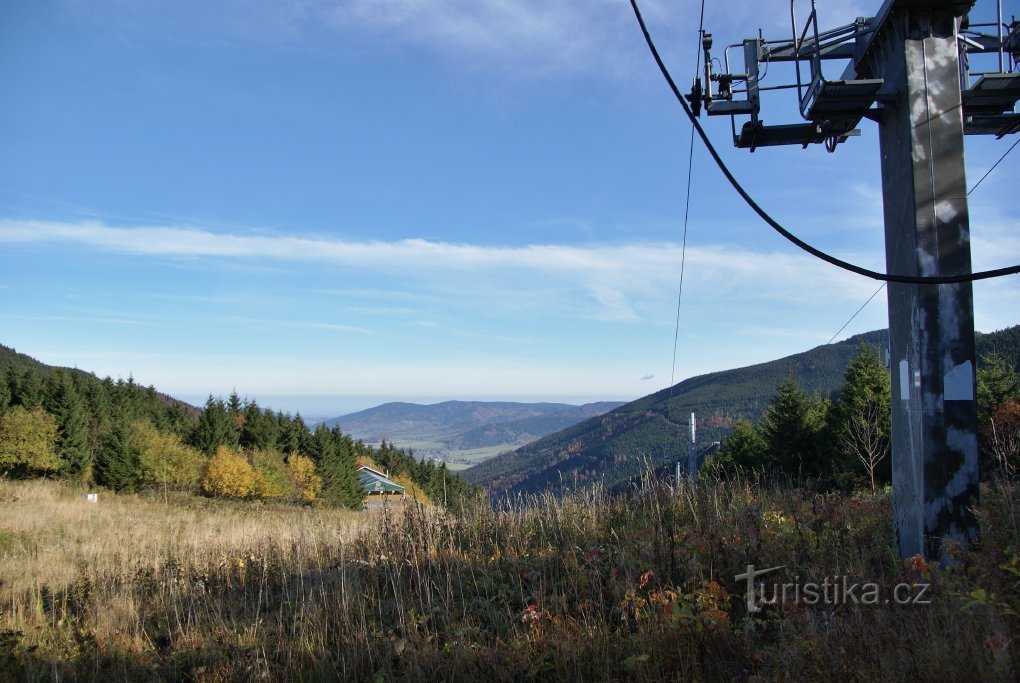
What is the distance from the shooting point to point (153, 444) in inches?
1633

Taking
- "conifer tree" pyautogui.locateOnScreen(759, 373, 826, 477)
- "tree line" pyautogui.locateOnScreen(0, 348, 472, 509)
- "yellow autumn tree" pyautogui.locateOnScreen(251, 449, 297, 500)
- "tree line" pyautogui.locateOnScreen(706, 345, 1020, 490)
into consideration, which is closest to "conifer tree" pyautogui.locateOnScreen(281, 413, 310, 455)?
"tree line" pyautogui.locateOnScreen(0, 348, 472, 509)

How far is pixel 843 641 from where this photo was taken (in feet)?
10.7

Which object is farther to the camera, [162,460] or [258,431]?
[258,431]

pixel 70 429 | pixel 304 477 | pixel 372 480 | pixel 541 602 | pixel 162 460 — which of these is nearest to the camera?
pixel 541 602

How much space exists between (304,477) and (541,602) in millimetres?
60643

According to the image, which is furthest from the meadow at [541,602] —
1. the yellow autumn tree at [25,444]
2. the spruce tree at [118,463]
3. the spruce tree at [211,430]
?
the spruce tree at [211,430]

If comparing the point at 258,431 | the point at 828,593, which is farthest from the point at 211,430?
the point at 828,593

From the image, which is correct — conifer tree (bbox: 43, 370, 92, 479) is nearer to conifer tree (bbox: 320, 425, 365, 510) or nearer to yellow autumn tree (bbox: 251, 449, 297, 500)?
yellow autumn tree (bbox: 251, 449, 297, 500)

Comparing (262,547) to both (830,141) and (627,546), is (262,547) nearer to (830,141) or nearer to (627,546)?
(627,546)

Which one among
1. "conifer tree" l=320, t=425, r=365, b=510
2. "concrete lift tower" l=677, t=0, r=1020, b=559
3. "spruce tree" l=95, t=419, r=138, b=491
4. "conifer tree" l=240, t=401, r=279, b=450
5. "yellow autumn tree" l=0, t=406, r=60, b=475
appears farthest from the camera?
"conifer tree" l=320, t=425, r=365, b=510

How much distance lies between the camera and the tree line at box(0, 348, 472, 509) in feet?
127

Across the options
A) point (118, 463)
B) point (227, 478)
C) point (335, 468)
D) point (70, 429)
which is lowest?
point (335, 468)

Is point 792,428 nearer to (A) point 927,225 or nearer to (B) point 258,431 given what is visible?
(A) point 927,225

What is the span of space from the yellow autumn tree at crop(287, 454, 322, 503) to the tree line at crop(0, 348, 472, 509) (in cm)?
12
